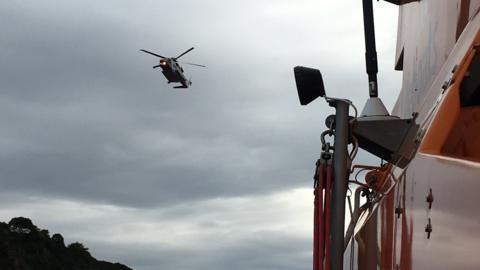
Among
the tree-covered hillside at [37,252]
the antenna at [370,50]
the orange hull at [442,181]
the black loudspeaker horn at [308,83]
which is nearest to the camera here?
the orange hull at [442,181]

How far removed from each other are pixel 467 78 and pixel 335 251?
161 centimetres

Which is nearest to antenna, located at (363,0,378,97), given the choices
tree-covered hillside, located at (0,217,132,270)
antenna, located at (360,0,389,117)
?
antenna, located at (360,0,389,117)

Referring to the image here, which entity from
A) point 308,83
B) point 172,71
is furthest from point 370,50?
point 172,71

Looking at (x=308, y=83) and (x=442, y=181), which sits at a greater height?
(x=308, y=83)

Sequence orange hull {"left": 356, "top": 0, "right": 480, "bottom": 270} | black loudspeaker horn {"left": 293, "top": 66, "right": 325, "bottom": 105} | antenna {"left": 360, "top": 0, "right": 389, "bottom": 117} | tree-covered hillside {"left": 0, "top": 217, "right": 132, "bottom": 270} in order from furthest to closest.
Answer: tree-covered hillside {"left": 0, "top": 217, "right": 132, "bottom": 270}
antenna {"left": 360, "top": 0, "right": 389, "bottom": 117}
black loudspeaker horn {"left": 293, "top": 66, "right": 325, "bottom": 105}
orange hull {"left": 356, "top": 0, "right": 480, "bottom": 270}

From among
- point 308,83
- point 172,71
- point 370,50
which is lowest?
point 308,83

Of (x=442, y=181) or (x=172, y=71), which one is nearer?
(x=442, y=181)

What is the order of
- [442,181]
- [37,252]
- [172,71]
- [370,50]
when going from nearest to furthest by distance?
[442,181] → [370,50] → [172,71] → [37,252]

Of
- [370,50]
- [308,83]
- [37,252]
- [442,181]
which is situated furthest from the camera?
[37,252]

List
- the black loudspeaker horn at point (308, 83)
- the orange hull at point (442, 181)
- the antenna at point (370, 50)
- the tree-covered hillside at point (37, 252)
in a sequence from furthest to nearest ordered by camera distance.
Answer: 1. the tree-covered hillside at point (37, 252)
2. the antenna at point (370, 50)
3. the black loudspeaker horn at point (308, 83)
4. the orange hull at point (442, 181)

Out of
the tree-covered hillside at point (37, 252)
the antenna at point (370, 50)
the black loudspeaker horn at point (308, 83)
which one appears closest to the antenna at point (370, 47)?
the antenna at point (370, 50)

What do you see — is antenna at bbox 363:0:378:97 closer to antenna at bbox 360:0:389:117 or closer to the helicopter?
antenna at bbox 360:0:389:117

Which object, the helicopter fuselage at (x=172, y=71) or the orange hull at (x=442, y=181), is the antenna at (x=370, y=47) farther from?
the helicopter fuselage at (x=172, y=71)

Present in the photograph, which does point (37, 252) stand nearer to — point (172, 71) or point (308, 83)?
point (172, 71)
